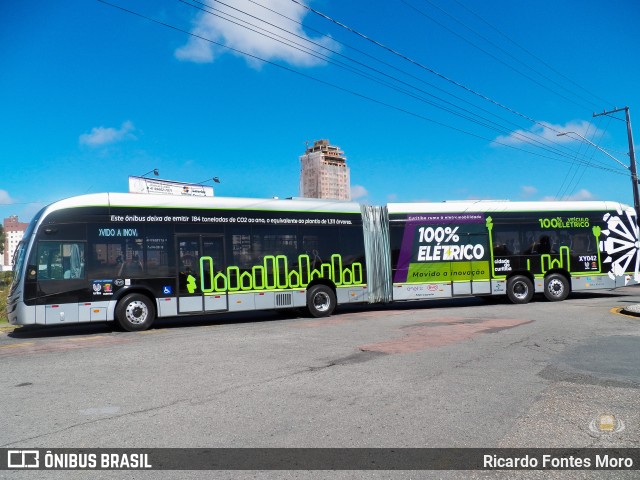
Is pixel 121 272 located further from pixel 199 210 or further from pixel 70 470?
pixel 70 470

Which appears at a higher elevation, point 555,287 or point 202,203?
point 202,203

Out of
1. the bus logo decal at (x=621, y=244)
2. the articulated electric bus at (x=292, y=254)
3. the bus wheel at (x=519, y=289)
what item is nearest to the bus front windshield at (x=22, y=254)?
the articulated electric bus at (x=292, y=254)

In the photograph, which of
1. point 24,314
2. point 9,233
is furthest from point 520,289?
point 9,233

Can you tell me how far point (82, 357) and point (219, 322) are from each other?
605cm

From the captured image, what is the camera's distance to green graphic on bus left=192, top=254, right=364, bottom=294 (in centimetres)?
1347

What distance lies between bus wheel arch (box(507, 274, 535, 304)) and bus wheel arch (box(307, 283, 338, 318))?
645 centimetres

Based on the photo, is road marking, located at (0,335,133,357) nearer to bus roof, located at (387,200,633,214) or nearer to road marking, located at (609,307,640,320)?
bus roof, located at (387,200,633,214)

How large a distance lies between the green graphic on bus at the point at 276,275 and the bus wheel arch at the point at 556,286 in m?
7.07

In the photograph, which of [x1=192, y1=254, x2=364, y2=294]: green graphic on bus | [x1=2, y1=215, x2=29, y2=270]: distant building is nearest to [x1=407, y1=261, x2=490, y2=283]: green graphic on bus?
[x1=192, y1=254, x2=364, y2=294]: green graphic on bus

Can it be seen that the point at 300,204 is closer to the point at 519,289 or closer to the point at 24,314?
the point at 24,314

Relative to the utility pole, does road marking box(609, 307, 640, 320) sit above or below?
below

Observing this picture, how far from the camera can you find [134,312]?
12430mm

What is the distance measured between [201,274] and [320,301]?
12.5 feet

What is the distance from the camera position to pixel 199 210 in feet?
44.7
